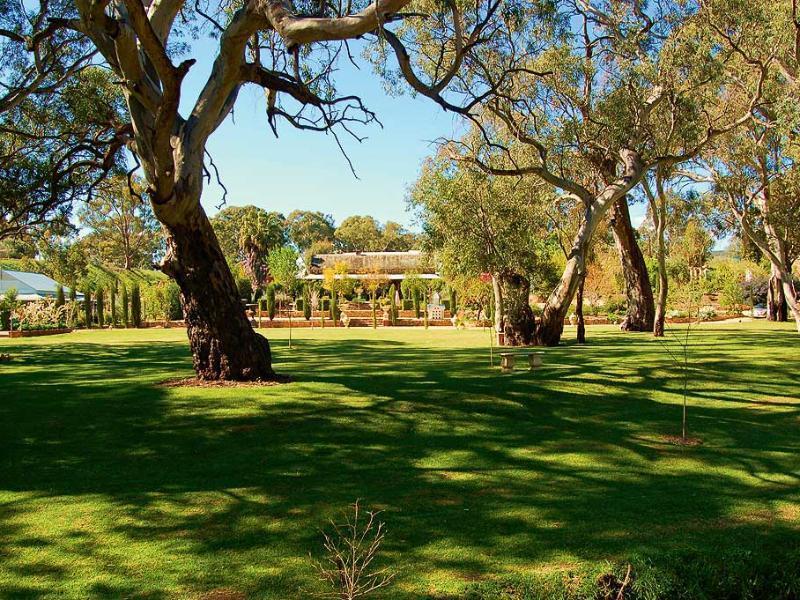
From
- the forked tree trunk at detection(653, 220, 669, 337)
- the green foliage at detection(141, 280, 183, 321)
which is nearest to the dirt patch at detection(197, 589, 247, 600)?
the forked tree trunk at detection(653, 220, 669, 337)

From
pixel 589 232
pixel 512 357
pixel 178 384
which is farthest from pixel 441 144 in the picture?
Answer: pixel 178 384

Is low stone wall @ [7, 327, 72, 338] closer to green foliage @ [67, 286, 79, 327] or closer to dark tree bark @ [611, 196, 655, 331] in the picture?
green foliage @ [67, 286, 79, 327]

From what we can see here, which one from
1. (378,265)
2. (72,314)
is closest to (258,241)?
(378,265)

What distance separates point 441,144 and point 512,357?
8.73 metres

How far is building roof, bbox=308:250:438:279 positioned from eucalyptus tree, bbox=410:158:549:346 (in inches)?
1481

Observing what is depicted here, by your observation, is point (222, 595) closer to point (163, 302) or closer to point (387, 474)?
point (387, 474)

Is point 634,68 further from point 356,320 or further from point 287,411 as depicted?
point 356,320

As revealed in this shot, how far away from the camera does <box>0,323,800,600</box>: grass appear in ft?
17.1

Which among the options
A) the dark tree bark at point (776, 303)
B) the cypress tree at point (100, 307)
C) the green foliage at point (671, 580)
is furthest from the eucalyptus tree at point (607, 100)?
the cypress tree at point (100, 307)

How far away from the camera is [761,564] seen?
4.96m

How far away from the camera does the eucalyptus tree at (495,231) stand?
808 inches

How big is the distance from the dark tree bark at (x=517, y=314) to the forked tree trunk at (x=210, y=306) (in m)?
9.89

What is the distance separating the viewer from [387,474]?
24.3ft

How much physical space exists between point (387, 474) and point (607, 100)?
14.0 metres
